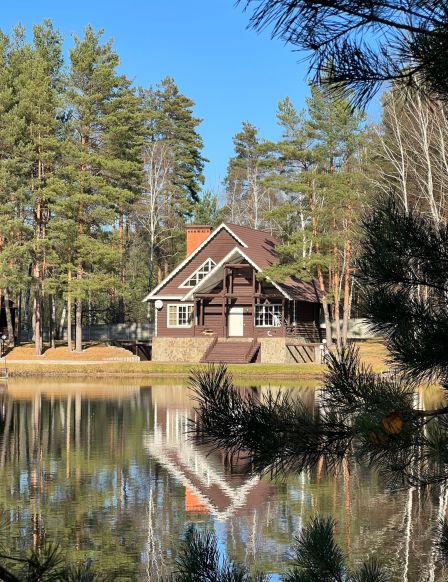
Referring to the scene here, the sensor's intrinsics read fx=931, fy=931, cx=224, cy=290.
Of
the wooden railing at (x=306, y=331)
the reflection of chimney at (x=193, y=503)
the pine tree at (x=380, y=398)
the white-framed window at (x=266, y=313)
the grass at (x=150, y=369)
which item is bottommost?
the reflection of chimney at (x=193, y=503)

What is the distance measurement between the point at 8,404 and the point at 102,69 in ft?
70.4

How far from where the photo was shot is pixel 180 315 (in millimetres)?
42031

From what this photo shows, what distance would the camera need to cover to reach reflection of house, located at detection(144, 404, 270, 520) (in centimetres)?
1255

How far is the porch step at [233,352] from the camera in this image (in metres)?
37.2

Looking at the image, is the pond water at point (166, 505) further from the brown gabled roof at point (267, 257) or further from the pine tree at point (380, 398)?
the brown gabled roof at point (267, 257)

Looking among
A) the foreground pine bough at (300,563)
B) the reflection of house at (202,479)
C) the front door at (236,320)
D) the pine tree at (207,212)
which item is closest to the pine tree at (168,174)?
the pine tree at (207,212)

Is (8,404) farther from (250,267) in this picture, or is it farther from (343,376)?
(343,376)

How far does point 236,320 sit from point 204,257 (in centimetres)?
340

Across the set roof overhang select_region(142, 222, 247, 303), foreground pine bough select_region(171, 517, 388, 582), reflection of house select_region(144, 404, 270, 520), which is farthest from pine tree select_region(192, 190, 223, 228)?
foreground pine bough select_region(171, 517, 388, 582)

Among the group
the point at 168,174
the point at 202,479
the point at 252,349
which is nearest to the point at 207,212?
the point at 168,174

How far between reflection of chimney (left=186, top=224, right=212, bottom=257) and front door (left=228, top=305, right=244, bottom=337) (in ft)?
15.9

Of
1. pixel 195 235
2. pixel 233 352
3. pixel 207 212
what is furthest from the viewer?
pixel 207 212

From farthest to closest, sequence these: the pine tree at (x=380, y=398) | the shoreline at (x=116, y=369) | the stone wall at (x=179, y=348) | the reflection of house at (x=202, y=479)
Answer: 1. the stone wall at (x=179, y=348)
2. the shoreline at (x=116, y=369)
3. the reflection of house at (x=202, y=479)
4. the pine tree at (x=380, y=398)

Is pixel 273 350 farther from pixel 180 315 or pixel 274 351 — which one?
pixel 180 315
